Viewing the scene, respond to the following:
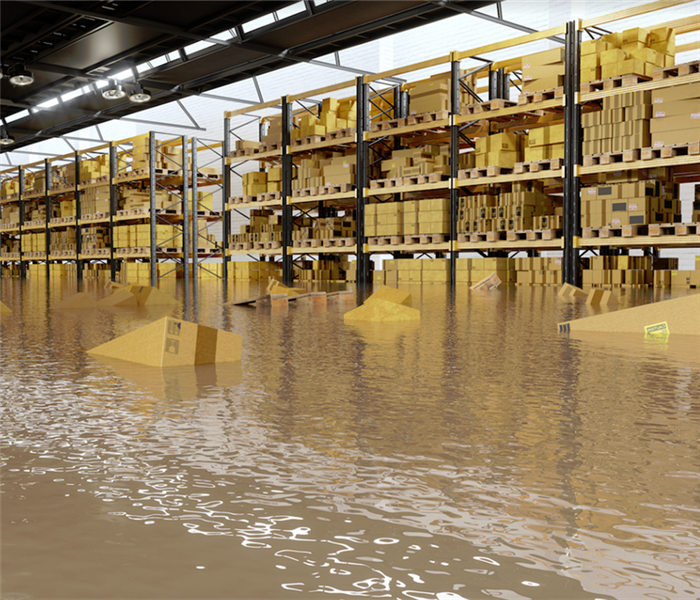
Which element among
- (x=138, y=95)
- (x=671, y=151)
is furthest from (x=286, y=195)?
(x=671, y=151)

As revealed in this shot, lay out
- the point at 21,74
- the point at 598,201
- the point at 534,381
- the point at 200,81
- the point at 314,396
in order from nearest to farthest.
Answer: the point at 314,396, the point at 534,381, the point at 598,201, the point at 21,74, the point at 200,81

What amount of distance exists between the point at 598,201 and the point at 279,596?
1069cm

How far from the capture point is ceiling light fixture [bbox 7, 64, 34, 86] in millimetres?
14430

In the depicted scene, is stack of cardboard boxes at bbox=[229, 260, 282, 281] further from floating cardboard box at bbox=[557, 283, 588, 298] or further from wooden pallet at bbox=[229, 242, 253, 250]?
floating cardboard box at bbox=[557, 283, 588, 298]

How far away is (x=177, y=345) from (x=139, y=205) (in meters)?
18.4

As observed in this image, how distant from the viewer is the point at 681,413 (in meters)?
1.87

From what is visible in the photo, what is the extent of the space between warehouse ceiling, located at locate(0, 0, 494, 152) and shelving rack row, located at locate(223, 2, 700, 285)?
129 centimetres

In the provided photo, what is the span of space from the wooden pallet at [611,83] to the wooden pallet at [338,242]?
18.0 feet

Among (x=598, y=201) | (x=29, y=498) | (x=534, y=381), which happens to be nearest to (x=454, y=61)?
(x=598, y=201)

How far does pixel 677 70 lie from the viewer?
9984 mm

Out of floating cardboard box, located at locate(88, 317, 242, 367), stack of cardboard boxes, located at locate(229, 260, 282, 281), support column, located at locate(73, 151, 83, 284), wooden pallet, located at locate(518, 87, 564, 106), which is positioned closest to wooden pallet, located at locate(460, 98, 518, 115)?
wooden pallet, located at locate(518, 87, 564, 106)

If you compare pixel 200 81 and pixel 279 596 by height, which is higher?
pixel 200 81

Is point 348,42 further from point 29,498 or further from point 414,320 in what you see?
point 29,498

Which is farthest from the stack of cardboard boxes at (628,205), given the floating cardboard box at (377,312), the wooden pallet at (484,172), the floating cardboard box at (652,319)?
the floating cardboard box at (652,319)
